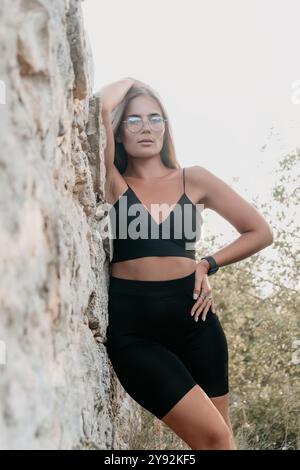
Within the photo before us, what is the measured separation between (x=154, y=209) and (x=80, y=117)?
65 cm

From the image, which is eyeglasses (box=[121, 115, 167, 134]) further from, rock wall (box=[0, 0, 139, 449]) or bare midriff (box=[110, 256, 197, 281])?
rock wall (box=[0, 0, 139, 449])

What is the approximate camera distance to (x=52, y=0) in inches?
83.6

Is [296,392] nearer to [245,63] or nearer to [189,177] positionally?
[189,177]

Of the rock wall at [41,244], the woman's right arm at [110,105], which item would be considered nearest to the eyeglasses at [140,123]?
the woman's right arm at [110,105]

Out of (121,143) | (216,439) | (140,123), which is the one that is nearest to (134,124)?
(140,123)

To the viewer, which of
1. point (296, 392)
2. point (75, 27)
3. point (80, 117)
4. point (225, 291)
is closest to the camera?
point (75, 27)

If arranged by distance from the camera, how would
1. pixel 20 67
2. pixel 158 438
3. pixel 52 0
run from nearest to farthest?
pixel 20 67 < pixel 52 0 < pixel 158 438

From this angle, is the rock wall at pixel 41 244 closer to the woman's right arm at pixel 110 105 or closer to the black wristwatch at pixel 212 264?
the woman's right arm at pixel 110 105

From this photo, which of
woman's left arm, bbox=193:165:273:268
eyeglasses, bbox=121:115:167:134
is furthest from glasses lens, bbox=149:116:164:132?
woman's left arm, bbox=193:165:273:268

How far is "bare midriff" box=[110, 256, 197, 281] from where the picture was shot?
3.27 meters

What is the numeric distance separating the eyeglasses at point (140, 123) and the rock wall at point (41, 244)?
0.90 m

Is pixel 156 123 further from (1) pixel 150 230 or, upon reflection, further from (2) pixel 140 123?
(1) pixel 150 230

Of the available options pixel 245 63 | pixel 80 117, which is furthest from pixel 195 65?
pixel 80 117
